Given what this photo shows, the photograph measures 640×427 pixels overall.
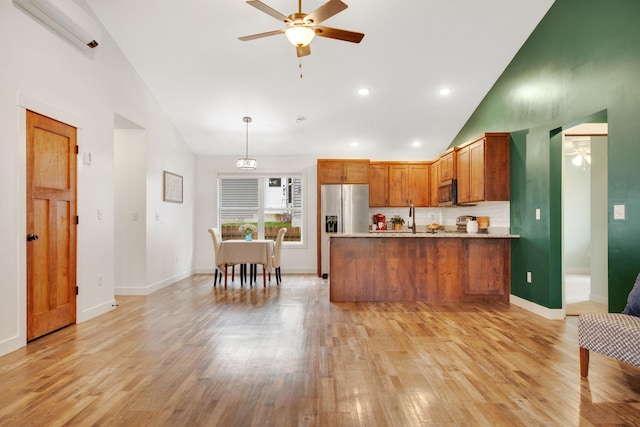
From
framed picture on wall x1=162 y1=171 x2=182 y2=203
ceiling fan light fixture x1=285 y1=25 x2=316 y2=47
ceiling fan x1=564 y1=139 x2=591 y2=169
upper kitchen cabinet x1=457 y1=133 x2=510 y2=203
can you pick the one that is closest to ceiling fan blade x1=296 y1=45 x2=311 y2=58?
ceiling fan light fixture x1=285 y1=25 x2=316 y2=47

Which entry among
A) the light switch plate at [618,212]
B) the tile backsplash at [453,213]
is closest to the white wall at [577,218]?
the tile backsplash at [453,213]

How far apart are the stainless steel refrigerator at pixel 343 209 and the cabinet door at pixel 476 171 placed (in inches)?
91.8

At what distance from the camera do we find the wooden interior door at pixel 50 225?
11.4 ft

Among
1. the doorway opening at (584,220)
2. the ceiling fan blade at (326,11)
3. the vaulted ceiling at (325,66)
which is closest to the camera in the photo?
the ceiling fan blade at (326,11)

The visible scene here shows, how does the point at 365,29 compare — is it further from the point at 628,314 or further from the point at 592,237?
the point at 592,237

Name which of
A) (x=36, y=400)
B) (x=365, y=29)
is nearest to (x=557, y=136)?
(x=365, y=29)

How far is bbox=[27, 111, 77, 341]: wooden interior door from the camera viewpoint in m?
3.46

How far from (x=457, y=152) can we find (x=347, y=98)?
199 centimetres

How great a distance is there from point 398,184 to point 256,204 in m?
3.01

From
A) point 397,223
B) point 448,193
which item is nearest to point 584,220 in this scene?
point 448,193

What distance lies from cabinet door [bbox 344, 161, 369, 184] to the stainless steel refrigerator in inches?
8.5

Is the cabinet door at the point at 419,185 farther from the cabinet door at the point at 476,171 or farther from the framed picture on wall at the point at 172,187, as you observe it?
the framed picture on wall at the point at 172,187

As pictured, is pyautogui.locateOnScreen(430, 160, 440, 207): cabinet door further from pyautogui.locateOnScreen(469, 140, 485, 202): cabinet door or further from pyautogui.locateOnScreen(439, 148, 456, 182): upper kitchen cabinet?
pyautogui.locateOnScreen(469, 140, 485, 202): cabinet door

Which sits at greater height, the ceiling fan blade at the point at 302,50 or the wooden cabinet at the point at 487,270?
the ceiling fan blade at the point at 302,50
